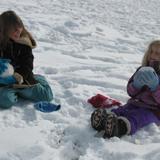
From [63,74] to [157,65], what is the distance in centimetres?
160

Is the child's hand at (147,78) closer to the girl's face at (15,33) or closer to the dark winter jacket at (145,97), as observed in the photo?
the dark winter jacket at (145,97)

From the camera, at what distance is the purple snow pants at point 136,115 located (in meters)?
4.55

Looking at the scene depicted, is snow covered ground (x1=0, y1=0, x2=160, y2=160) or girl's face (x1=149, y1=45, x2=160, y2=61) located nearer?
snow covered ground (x1=0, y1=0, x2=160, y2=160)

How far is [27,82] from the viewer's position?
514 centimetres

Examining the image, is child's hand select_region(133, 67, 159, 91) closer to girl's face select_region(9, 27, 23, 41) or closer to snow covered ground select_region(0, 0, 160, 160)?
snow covered ground select_region(0, 0, 160, 160)

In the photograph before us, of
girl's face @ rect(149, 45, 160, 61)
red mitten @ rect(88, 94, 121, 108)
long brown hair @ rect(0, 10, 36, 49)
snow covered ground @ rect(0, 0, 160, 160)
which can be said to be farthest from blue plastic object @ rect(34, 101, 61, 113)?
girl's face @ rect(149, 45, 160, 61)

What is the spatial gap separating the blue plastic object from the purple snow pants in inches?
25.4

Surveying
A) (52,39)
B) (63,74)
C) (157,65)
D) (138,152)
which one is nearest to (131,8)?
(52,39)

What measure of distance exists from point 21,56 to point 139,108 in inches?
57.1

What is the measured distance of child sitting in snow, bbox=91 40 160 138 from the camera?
4.36 m

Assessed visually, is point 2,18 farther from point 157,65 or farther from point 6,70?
point 157,65

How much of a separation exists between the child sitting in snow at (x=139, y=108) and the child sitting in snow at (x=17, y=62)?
36.1 inches

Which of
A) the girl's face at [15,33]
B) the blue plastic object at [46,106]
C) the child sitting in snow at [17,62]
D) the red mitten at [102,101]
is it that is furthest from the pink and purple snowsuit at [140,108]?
the girl's face at [15,33]

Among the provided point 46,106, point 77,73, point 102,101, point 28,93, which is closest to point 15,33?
point 28,93
